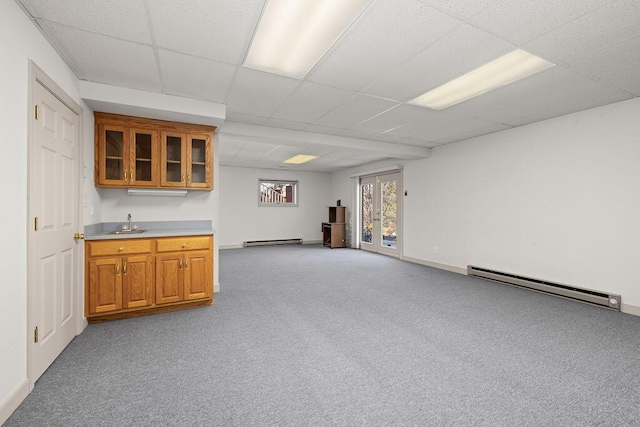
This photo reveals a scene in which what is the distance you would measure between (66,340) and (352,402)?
2480 mm

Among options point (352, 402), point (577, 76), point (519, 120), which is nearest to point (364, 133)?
point (519, 120)

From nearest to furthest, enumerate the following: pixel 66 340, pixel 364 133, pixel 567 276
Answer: pixel 66 340, pixel 567 276, pixel 364 133

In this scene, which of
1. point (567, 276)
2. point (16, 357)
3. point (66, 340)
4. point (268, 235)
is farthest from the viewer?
point (268, 235)

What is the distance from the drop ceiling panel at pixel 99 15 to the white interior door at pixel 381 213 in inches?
229

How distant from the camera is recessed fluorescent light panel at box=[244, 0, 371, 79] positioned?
1.85 metres

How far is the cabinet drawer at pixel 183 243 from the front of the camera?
3.24 meters

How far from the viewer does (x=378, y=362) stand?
222cm

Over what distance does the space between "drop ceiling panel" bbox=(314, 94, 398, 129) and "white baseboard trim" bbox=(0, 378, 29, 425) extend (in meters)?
3.60

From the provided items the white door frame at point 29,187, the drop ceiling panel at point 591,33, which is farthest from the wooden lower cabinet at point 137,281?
the drop ceiling panel at point 591,33

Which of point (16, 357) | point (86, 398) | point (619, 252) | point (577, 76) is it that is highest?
point (577, 76)

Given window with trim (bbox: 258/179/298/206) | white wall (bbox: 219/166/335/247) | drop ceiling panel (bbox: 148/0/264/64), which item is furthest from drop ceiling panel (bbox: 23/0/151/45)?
window with trim (bbox: 258/179/298/206)

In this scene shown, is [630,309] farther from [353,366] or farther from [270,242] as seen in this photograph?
[270,242]

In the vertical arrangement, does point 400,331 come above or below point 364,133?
below

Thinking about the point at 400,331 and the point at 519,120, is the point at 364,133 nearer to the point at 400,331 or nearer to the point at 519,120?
the point at 519,120
